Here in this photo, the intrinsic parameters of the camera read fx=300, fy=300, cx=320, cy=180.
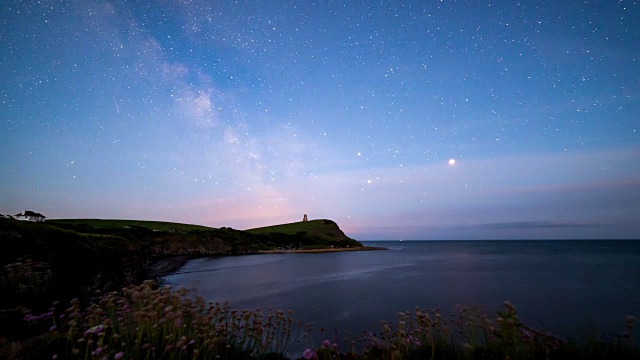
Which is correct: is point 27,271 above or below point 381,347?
above

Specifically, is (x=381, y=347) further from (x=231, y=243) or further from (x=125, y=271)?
(x=231, y=243)

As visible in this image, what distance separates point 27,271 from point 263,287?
2279 centimetres

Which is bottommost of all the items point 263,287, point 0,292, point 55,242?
point 263,287

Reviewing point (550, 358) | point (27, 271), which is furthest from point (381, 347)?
point (27, 271)

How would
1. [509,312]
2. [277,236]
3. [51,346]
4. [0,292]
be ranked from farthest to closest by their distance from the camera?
[277,236] → [0,292] → [51,346] → [509,312]

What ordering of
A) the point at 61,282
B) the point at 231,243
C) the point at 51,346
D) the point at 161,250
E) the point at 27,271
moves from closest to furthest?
the point at 51,346, the point at 27,271, the point at 61,282, the point at 161,250, the point at 231,243

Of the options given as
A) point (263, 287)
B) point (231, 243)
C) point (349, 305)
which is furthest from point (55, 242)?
point (231, 243)

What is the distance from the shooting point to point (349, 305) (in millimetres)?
23109

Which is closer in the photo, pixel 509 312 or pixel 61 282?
pixel 509 312

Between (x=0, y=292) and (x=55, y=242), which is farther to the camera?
(x=55, y=242)

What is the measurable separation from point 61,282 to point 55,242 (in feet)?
15.8

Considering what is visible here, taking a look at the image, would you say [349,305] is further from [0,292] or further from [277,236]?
[277,236]

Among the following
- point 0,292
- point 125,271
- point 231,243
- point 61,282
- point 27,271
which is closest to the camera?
point 0,292

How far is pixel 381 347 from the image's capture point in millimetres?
7238
